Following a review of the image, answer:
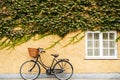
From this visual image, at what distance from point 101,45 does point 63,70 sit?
6.80 feet

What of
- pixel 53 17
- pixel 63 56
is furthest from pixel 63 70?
pixel 53 17

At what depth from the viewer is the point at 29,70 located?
14.3 m

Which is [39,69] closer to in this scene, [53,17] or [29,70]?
[29,70]

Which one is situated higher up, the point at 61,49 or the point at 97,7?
the point at 97,7

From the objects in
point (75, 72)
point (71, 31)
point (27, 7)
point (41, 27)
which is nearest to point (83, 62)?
point (75, 72)

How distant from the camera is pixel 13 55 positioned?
14.6 metres

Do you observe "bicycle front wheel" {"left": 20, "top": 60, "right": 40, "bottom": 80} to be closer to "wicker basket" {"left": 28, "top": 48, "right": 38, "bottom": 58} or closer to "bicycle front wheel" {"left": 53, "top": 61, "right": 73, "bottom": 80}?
"wicker basket" {"left": 28, "top": 48, "right": 38, "bottom": 58}

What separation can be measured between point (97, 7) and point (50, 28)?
224 centimetres

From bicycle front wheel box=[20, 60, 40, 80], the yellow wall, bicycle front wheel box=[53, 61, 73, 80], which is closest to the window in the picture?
the yellow wall

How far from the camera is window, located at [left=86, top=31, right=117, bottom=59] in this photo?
1477 cm

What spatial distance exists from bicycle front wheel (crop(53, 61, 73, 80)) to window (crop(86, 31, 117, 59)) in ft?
3.39

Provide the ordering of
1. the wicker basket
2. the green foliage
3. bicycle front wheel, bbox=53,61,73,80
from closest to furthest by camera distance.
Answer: the wicker basket, bicycle front wheel, bbox=53,61,73,80, the green foliage

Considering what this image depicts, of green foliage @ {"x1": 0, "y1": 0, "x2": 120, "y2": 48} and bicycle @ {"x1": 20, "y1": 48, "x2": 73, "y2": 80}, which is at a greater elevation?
green foliage @ {"x1": 0, "y1": 0, "x2": 120, "y2": 48}

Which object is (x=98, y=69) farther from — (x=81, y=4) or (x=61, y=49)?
(x=81, y=4)
